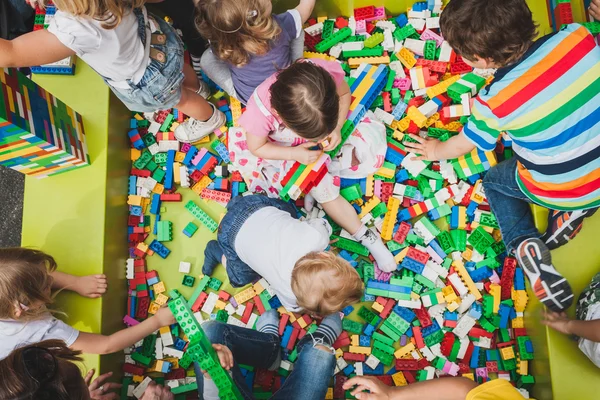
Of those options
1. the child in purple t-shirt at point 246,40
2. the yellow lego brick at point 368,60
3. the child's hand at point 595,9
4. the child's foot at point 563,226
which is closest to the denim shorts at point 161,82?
the child in purple t-shirt at point 246,40

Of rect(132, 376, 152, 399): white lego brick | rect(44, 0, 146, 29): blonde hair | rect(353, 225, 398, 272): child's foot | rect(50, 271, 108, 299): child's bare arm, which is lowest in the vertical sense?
rect(132, 376, 152, 399): white lego brick

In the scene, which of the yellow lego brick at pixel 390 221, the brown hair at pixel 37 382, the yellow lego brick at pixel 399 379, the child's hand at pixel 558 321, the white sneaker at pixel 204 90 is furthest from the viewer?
the white sneaker at pixel 204 90

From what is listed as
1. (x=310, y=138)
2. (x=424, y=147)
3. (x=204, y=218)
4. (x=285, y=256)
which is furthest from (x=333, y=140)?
(x=204, y=218)

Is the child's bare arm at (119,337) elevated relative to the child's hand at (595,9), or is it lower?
lower

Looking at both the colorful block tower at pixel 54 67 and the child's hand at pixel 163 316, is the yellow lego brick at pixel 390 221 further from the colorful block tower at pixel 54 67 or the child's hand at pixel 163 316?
the colorful block tower at pixel 54 67

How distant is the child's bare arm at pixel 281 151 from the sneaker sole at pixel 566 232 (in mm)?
845

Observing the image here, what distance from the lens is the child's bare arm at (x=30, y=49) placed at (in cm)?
130

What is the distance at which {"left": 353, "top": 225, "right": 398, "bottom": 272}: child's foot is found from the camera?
1.90 m

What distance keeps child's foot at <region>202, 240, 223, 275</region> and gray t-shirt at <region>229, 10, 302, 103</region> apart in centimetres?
59

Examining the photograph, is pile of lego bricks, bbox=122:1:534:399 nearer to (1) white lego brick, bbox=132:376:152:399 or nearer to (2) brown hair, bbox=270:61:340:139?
(1) white lego brick, bbox=132:376:152:399

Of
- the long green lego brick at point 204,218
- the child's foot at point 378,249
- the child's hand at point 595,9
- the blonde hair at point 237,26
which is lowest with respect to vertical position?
the child's foot at point 378,249

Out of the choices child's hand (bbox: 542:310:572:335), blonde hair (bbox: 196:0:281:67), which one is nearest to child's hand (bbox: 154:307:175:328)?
blonde hair (bbox: 196:0:281:67)

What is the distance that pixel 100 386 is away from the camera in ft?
5.58

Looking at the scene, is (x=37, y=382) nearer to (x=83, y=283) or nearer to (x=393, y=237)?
(x=83, y=283)
